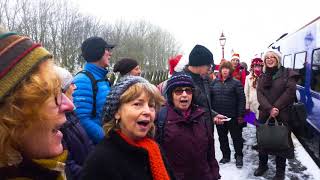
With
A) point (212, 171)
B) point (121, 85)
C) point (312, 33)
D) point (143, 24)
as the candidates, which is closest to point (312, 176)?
point (212, 171)

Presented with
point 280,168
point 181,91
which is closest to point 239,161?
point 280,168

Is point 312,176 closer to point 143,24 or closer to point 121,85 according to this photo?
point 121,85

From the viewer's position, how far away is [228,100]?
579 centimetres

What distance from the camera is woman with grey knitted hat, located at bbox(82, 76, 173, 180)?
1.89 m

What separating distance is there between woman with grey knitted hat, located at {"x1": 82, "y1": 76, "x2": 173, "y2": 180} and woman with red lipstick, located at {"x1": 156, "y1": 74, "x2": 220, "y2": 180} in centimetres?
80

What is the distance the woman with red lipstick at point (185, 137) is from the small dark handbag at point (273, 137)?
1.98 m

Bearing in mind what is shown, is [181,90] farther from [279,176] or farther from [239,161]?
[239,161]

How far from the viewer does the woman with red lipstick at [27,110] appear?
3.07 feet

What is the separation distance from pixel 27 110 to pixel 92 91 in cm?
239

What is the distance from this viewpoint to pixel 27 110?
0.97 metres

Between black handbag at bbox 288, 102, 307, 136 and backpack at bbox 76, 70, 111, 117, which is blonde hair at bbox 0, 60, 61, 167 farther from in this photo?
black handbag at bbox 288, 102, 307, 136

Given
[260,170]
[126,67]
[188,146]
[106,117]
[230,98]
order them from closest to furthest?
[106,117] < [188,146] < [126,67] < [260,170] < [230,98]

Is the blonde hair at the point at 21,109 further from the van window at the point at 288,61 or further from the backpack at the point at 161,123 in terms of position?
the van window at the point at 288,61

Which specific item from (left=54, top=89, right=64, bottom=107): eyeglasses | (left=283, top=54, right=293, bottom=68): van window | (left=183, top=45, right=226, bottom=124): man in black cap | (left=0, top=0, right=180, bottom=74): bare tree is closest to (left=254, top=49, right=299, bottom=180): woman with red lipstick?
(left=183, top=45, right=226, bottom=124): man in black cap
